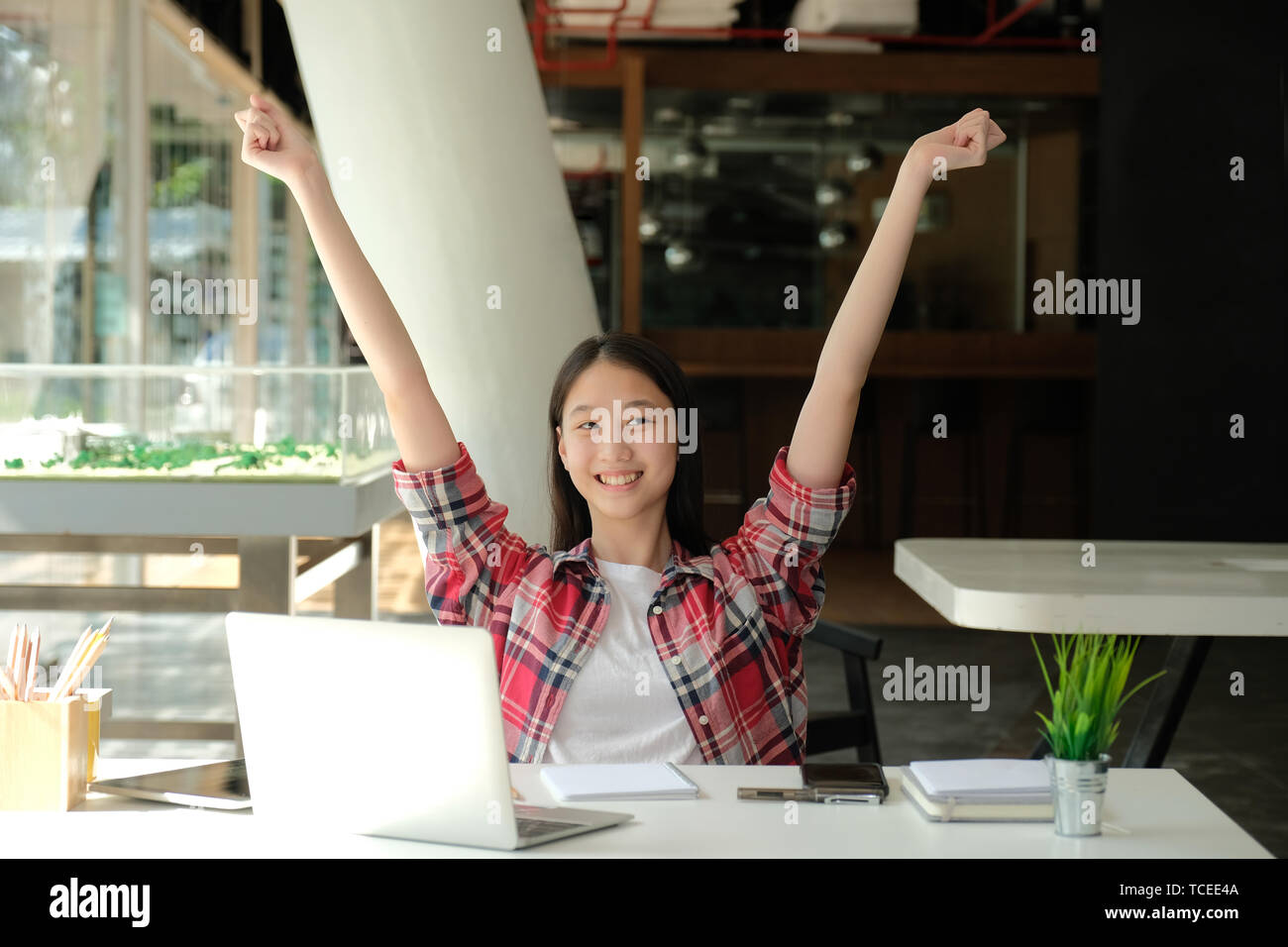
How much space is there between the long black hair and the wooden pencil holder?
81 centimetres

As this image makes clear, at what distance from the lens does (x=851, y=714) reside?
2518 mm

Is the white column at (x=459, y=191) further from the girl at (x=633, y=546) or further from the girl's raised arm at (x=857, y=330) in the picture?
the girl's raised arm at (x=857, y=330)

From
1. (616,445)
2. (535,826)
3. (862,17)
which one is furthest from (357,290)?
(862,17)

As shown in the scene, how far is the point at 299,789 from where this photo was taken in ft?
3.97

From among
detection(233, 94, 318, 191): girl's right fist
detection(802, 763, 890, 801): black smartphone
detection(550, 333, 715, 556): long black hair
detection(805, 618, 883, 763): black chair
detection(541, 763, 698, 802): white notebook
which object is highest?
detection(233, 94, 318, 191): girl's right fist

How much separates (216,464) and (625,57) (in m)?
4.47

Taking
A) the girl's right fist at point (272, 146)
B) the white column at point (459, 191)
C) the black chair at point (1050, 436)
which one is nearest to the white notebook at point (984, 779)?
the girl's right fist at point (272, 146)

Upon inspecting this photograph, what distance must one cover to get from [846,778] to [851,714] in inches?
45.3

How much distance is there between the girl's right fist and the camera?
5.42 ft

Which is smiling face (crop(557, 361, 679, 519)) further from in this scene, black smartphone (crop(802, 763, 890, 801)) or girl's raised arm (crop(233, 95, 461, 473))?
black smartphone (crop(802, 763, 890, 801))

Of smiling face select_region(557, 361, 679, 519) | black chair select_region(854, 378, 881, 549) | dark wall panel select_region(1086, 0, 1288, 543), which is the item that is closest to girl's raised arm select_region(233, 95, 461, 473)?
smiling face select_region(557, 361, 679, 519)

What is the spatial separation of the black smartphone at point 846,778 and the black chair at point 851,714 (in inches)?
38.2

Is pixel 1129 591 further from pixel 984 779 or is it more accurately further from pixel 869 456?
pixel 869 456
